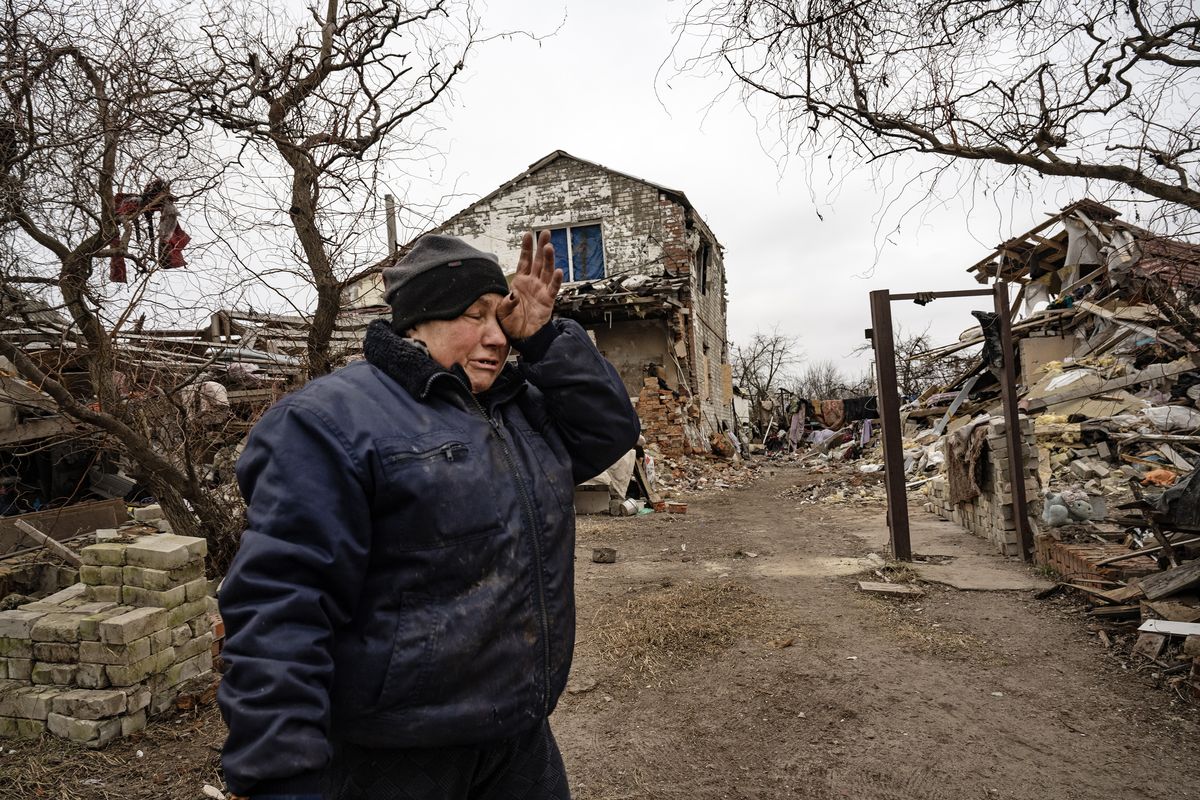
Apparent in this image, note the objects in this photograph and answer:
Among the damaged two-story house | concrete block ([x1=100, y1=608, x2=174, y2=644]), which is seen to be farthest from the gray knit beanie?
the damaged two-story house

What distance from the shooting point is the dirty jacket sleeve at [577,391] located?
5.82ft

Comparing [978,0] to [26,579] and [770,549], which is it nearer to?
[770,549]

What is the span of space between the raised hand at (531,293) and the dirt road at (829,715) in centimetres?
242

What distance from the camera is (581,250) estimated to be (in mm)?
18688

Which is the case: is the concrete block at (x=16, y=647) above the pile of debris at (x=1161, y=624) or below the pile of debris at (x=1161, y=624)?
above

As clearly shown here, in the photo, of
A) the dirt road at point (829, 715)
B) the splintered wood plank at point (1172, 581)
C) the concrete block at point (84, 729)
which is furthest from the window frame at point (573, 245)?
the concrete block at point (84, 729)

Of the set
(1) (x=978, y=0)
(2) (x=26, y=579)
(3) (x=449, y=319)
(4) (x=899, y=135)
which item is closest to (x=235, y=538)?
(2) (x=26, y=579)

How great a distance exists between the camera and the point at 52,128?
4.51 meters

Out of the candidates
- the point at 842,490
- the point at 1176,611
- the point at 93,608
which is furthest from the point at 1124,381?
the point at 93,608

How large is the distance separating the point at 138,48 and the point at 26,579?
412 cm

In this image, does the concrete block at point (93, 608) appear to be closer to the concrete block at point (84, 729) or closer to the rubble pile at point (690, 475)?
the concrete block at point (84, 729)

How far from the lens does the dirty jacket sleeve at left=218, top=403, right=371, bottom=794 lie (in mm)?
1144

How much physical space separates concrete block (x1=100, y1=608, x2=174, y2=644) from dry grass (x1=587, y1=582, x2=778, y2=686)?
Answer: 277 cm

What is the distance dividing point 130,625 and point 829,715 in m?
3.88
